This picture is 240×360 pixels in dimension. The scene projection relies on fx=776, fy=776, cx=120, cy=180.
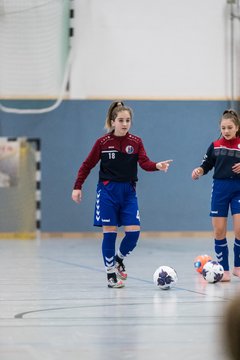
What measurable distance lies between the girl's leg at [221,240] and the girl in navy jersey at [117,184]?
0.95 m

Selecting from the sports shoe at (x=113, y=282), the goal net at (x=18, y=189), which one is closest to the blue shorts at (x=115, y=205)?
the sports shoe at (x=113, y=282)

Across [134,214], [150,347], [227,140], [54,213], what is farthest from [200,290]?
[54,213]

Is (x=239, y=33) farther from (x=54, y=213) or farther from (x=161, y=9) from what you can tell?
(x=54, y=213)

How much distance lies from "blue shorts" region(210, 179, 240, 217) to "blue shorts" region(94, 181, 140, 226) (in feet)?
3.18

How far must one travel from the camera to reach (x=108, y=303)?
596 cm

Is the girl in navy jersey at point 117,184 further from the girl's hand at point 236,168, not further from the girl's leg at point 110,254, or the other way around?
the girl's hand at point 236,168

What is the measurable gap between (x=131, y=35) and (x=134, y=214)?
8.48 meters

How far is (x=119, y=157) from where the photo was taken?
727 cm

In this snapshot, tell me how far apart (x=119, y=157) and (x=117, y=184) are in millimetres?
266

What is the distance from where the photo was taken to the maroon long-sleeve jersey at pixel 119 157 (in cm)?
722

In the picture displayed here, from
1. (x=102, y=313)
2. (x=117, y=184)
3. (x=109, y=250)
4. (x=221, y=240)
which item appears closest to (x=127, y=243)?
(x=109, y=250)

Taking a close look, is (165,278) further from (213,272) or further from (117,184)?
(117,184)

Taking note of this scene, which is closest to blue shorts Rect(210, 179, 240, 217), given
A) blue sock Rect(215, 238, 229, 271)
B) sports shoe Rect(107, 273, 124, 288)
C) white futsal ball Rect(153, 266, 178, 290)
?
blue sock Rect(215, 238, 229, 271)

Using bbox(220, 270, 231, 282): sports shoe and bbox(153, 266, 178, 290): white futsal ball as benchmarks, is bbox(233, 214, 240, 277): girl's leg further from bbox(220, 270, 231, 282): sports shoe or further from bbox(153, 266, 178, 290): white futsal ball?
bbox(153, 266, 178, 290): white futsal ball
